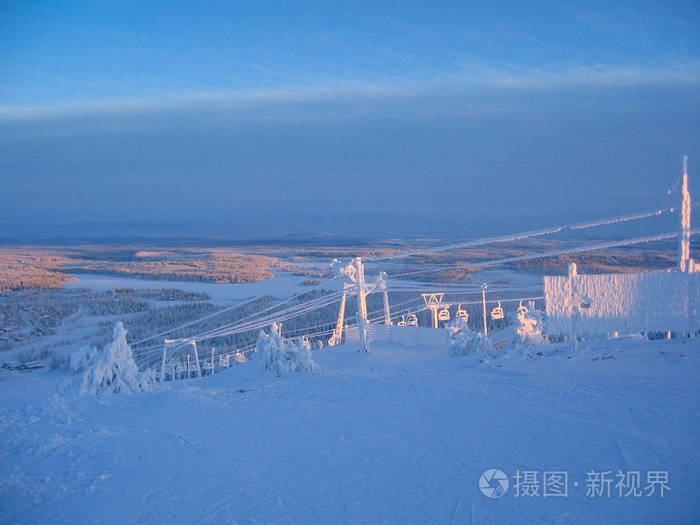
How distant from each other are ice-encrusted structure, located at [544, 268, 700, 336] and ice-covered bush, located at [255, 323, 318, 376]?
6734 millimetres

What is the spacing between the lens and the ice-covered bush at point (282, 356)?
1328 centimetres

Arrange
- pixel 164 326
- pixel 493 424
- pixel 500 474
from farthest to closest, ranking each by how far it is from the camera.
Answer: pixel 164 326 → pixel 493 424 → pixel 500 474

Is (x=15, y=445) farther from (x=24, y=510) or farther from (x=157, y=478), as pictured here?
(x=157, y=478)

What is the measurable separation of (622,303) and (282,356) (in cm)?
931

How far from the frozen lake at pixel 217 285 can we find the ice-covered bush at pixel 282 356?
68.3ft

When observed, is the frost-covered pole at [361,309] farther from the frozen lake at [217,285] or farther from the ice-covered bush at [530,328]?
the frozen lake at [217,285]

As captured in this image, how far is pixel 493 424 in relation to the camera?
6246mm

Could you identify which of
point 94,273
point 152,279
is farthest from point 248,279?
point 94,273

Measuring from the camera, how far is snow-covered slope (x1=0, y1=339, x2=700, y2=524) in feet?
14.6

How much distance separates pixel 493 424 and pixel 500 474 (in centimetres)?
147

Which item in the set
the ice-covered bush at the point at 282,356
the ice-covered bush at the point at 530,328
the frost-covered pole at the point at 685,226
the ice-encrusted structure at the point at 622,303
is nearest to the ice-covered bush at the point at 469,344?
the ice-covered bush at the point at 530,328

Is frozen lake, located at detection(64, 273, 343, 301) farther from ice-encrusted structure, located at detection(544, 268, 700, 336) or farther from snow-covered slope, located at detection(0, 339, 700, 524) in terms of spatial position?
snow-covered slope, located at detection(0, 339, 700, 524)

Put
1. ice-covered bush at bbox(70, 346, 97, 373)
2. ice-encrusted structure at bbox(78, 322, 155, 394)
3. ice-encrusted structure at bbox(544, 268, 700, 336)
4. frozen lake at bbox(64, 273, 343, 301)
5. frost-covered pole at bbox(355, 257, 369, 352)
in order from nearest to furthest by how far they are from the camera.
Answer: ice-encrusted structure at bbox(78, 322, 155, 394) → ice-encrusted structure at bbox(544, 268, 700, 336) → ice-covered bush at bbox(70, 346, 97, 373) → frost-covered pole at bbox(355, 257, 369, 352) → frozen lake at bbox(64, 273, 343, 301)

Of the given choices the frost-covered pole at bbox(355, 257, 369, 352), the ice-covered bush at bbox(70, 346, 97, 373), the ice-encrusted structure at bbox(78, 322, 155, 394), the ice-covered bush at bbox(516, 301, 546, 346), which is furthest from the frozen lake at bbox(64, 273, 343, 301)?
the ice-encrusted structure at bbox(78, 322, 155, 394)
